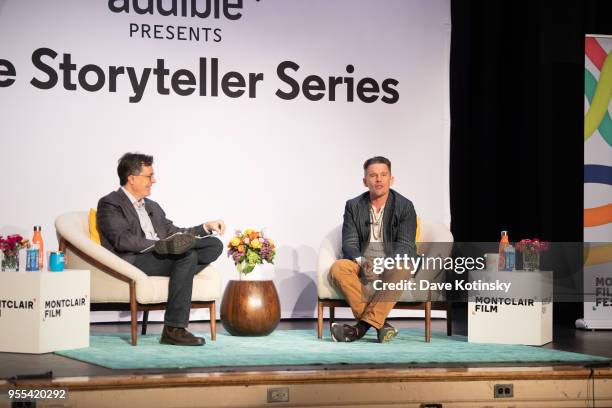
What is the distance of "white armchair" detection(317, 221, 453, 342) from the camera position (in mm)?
5465

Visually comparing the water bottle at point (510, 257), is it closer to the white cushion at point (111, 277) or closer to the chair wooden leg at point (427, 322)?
the chair wooden leg at point (427, 322)

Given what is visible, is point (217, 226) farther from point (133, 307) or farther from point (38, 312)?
point (38, 312)

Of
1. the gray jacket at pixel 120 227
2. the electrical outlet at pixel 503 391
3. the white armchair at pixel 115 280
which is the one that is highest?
the gray jacket at pixel 120 227

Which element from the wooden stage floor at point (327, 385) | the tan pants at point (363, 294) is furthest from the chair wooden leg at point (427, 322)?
the wooden stage floor at point (327, 385)

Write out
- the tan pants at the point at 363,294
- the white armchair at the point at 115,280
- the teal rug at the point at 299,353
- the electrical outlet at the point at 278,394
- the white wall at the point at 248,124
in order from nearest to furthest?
1. the electrical outlet at the point at 278,394
2. the teal rug at the point at 299,353
3. the white armchair at the point at 115,280
4. the tan pants at the point at 363,294
5. the white wall at the point at 248,124

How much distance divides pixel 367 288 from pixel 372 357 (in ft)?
3.07

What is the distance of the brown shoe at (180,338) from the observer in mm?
5090

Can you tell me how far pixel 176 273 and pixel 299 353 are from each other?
89cm

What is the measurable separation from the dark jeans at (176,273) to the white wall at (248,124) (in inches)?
61.0

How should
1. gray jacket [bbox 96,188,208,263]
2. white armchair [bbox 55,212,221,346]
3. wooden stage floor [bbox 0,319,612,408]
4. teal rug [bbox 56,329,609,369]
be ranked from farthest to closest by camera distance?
gray jacket [bbox 96,188,208,263] < white armchair [bbox 55,212,221,346] < teal rug [bbox 56,329,609,369] < wooden stage floor [bbox 0,319,612,408]

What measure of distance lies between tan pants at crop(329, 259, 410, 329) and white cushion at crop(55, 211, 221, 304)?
74cm

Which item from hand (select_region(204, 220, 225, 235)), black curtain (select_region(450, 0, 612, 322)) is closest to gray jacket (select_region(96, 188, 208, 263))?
hand (select_region(204, 220, 225, 235))

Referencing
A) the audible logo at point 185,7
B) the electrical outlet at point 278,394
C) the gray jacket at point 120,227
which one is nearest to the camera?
the electrical outlet at point 278,394

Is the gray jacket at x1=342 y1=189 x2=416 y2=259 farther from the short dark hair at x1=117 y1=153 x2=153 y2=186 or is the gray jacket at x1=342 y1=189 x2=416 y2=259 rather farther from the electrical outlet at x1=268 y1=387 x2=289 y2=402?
the electrical outlet at x1=268 y1=387 x2=289 y2=402
